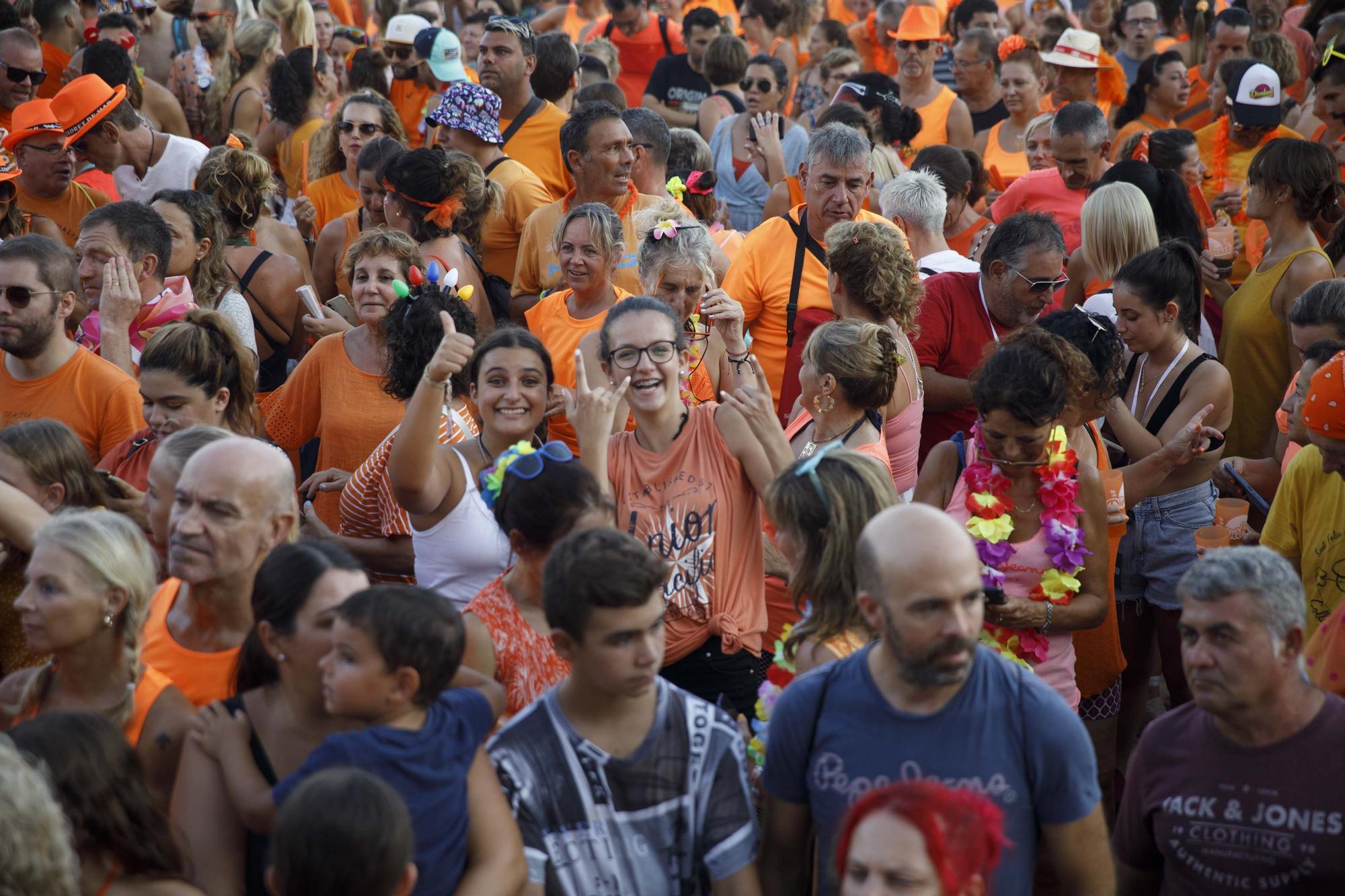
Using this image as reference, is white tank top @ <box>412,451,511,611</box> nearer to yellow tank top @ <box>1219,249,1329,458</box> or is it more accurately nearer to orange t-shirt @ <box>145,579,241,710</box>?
orange t-shirt @ <box>145,579,241,710</box>

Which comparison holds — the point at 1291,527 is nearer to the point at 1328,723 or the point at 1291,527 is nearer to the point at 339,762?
the point at 1328,723

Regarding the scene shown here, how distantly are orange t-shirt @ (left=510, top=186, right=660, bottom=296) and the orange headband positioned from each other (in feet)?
1.47

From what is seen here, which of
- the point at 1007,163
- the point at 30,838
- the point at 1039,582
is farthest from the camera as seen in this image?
the point at 1007,163

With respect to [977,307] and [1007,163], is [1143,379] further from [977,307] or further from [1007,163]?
[1007,163]

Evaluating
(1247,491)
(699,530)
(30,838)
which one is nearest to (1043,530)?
(699,530)

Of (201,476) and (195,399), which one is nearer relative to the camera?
(201,476)

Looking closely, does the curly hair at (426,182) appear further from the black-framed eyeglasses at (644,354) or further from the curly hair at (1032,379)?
the curly hair at (1032,379)

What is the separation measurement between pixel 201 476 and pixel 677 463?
137 cm

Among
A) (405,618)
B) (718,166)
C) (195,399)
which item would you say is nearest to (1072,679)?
(405,618)

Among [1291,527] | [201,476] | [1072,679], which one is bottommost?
[1072,679]

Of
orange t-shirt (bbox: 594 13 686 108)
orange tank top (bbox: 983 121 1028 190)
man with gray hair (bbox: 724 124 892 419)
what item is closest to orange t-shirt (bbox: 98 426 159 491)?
man with gray hair (bbox: 724 124 892 419)

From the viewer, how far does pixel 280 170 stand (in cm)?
877

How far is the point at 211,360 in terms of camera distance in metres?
4.17

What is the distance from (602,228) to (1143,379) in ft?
7.07
